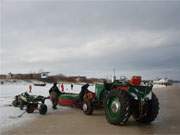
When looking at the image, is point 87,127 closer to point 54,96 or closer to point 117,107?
point 117,107

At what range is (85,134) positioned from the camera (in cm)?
973

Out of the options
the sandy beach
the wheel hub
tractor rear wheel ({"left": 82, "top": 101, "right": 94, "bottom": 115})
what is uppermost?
the wheel hub

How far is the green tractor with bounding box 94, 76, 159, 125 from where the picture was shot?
1125cm

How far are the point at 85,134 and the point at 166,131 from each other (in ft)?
8.55

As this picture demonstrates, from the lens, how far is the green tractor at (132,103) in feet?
36.9

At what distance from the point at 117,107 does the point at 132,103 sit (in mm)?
543

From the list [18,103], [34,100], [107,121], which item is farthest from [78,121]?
[18,103]

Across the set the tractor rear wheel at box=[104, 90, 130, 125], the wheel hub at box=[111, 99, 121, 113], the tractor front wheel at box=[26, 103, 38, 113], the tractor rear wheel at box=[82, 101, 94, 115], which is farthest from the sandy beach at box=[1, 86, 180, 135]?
the tractor front wheel at box=[26, 103, 38, 113]

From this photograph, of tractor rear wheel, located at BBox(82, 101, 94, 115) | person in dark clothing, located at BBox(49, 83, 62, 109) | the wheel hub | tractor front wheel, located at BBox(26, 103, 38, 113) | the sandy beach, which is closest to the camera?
the sandy beach

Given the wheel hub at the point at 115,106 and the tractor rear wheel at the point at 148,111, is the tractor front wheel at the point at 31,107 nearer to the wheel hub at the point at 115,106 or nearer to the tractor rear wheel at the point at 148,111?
the wheel hub at the point at 115,106

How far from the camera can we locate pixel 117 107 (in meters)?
11.5

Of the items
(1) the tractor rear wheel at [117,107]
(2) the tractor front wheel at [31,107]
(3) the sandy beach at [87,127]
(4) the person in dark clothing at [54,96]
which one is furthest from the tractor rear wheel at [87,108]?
(4) the person in dark clothing at [54,96]

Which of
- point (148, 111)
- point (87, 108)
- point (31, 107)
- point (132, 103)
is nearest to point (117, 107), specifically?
point (132, 103)

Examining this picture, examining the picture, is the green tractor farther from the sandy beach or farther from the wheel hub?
the sandy beach
